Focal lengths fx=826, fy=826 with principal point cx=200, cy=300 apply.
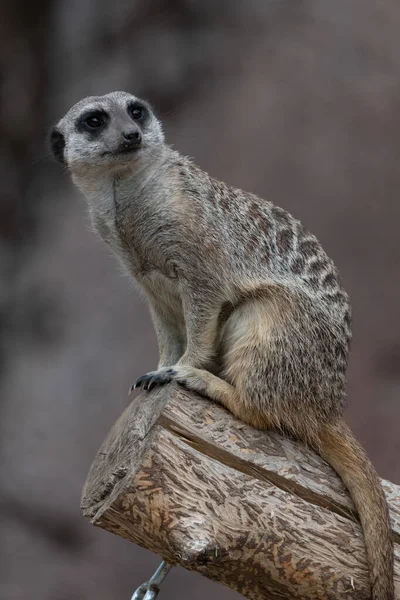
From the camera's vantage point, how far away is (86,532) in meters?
3.46

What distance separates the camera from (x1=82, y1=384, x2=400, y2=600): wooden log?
179 centimetres

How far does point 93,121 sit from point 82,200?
1.26 m

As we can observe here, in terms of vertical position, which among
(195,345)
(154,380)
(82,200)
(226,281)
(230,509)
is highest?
(82,200)

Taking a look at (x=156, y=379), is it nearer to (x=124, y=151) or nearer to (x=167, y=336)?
(x=167, y=336)

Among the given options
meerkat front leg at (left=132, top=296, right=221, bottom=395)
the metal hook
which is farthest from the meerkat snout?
the metal hook

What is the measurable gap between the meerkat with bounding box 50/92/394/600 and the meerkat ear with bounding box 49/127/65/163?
0.18 feet

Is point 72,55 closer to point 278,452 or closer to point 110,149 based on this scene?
point 110,149

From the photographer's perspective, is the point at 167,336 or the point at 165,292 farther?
the point at 167,336

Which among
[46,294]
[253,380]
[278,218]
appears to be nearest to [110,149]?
[278,218]

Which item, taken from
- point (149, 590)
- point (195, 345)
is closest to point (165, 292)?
point (195, 345)

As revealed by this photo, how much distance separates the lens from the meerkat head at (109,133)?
222 centimetres

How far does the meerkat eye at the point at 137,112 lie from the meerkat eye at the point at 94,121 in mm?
91

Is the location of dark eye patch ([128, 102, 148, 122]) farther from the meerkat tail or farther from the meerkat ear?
the meerkat tail

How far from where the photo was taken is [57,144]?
8.14 feet
